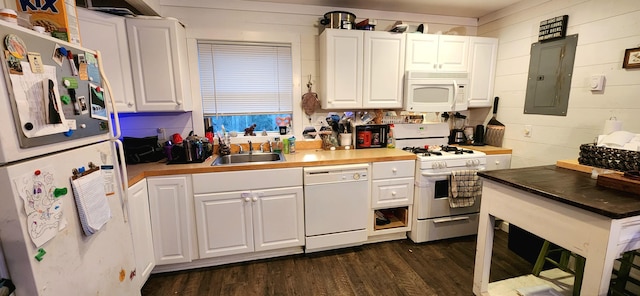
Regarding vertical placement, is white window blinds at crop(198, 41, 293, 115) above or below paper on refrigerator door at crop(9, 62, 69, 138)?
above

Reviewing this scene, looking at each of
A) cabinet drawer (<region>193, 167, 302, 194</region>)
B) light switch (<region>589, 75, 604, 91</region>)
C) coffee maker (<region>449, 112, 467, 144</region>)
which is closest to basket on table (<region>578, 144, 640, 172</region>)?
light switch (<region>589, 75, 604, 91</region>)

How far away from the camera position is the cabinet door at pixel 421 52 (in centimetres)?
266

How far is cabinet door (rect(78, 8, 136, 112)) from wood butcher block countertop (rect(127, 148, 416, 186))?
587 mm

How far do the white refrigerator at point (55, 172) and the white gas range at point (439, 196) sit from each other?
2336 millimetres

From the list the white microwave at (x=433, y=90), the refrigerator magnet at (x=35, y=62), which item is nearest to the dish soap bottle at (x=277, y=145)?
the white microwave at (x=433, y=90)

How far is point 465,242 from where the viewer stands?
2621 mm

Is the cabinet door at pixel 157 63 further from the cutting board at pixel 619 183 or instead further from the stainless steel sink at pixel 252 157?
the cutting board at pixel 619 183

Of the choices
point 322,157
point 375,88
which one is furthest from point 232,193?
point 375,88

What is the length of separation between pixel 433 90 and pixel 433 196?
1.09 metres

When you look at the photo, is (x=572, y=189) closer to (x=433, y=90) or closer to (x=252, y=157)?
(x=433, y=90)

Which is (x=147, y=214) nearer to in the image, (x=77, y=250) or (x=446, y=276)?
(x=77, y=250)

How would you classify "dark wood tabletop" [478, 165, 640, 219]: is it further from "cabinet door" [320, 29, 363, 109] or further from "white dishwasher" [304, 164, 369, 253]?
"cabinet door" [320, 29, 363, 109]

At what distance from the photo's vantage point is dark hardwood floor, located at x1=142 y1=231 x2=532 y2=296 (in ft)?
6.49

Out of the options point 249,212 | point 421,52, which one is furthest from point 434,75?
point 249,212
